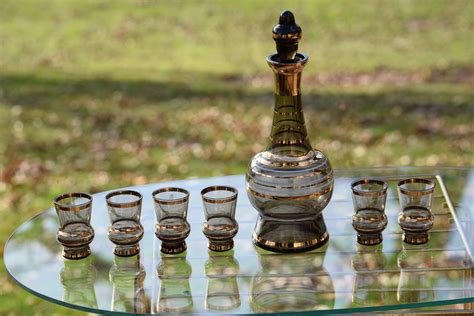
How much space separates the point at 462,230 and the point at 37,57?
5952 mm

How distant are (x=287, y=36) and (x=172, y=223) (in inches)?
23.6

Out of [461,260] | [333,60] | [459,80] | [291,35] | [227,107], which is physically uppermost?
[333,60]

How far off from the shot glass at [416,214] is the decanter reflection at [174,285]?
0.61 meters

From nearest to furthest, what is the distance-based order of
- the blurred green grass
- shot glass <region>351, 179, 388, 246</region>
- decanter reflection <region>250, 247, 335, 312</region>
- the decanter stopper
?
decanter reflection <region>250, 247, 335, 312</region>, the decanter stopper, shot glass <region>351, 179, 388, 246</region>, the blurred green grass

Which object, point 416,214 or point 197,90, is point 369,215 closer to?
point 416,214

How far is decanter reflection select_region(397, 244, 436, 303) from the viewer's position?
208 cm

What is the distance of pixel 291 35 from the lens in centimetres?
224

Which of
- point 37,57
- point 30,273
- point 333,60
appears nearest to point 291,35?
point 30,273

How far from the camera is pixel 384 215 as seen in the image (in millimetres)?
2391

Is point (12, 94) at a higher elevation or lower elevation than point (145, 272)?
higher

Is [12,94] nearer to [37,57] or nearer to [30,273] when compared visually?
[37,57]

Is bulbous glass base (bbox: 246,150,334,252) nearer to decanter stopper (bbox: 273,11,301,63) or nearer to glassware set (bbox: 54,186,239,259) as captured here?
glassware set (bbox: 54,186,239,259)

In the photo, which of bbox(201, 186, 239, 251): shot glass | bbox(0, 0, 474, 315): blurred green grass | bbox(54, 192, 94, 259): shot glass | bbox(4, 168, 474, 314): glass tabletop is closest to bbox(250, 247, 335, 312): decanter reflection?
bbox(4, 168, 474, 314): glass tabletop

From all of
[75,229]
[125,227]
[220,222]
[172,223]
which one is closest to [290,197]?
[220,222]
